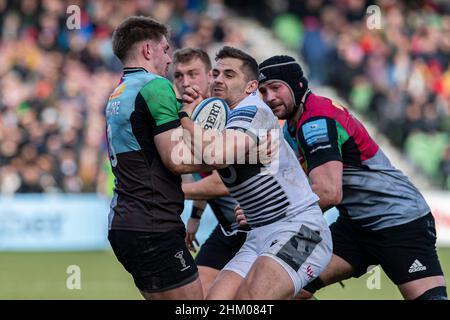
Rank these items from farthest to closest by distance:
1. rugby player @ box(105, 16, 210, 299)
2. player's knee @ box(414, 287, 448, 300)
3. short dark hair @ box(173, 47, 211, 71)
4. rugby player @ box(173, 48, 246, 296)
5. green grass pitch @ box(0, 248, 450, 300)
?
green grass pitch @ box(0, 248, 450, 300)
short dark hair @ box(173, 47, 211, 71)
rugby player @ box(173, 48, 246, 296)
player's knee @ box(414, 287, 448, 300)
rugby player @ box(105, 16, 210, 299)

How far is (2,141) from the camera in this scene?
19656 millimetres

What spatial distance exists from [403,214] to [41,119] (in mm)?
13562

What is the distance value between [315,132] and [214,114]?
85cm

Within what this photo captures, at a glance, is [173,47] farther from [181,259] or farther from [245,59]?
[181,259]

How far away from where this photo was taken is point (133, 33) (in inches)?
266

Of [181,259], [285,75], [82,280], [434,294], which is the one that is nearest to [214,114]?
[285,75]

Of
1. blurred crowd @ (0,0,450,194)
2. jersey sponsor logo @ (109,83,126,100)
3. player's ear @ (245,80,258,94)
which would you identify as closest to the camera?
jersey sponsor logo @ (109,83,126,100)

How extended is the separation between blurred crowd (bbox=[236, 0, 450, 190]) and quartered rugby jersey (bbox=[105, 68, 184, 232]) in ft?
44.9

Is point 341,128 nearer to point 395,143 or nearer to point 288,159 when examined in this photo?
point 288,159

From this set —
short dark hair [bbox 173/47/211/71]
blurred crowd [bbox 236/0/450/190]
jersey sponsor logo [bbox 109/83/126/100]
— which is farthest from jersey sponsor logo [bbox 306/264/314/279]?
blurred crowd [bbox 236/0/450/190]

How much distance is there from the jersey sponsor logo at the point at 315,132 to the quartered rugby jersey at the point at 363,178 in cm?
5

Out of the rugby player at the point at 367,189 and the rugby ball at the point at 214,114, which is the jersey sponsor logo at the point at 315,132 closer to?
the rugby player at the point at 367,189

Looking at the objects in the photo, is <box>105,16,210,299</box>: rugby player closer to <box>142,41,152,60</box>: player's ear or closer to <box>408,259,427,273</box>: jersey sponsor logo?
<box>142,41,152,60</box>: player's ear

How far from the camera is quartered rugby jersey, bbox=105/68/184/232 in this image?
6.51 meters
